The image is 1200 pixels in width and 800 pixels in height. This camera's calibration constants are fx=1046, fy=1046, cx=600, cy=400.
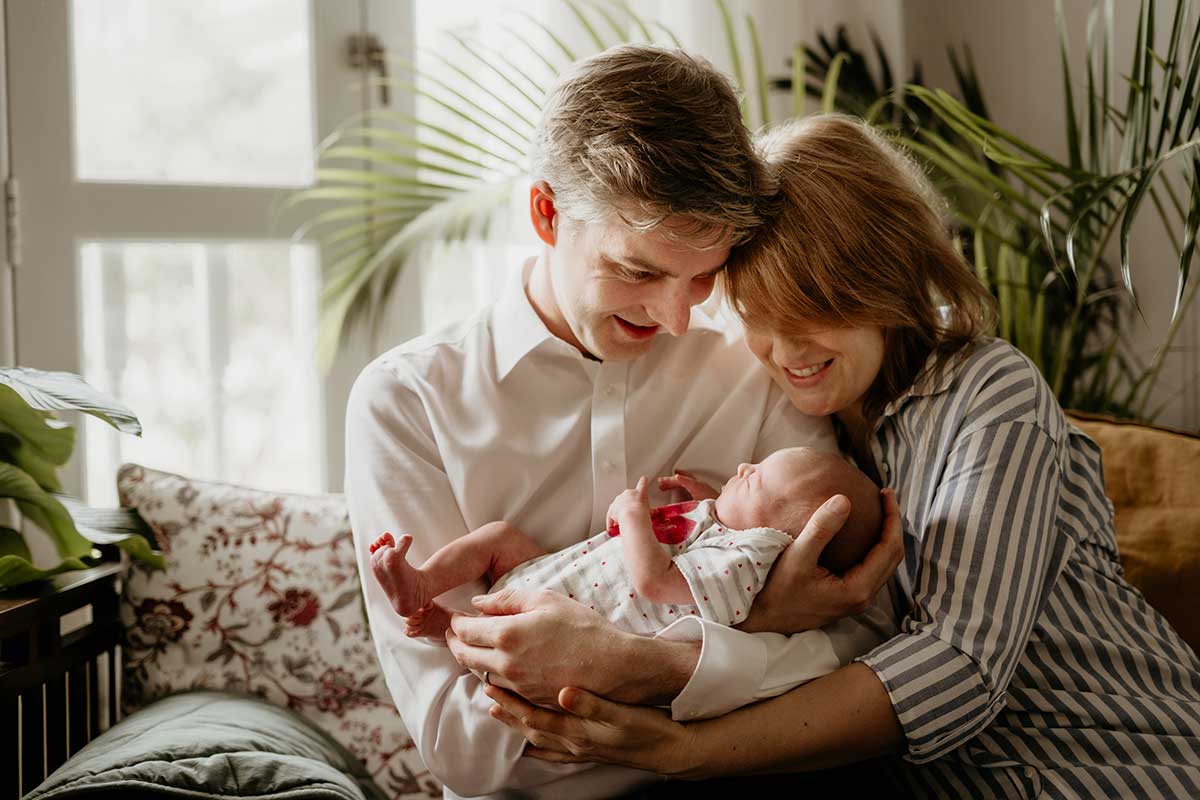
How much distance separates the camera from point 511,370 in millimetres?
1561

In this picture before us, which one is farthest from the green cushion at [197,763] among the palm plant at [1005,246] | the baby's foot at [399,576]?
the palm plant at [1005,246]

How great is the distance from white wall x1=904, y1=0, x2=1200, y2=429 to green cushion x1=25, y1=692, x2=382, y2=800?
190 centimetres

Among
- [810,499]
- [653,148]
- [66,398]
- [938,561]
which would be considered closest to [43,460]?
[66,398]

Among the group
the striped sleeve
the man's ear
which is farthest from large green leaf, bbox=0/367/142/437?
the striped sleeve

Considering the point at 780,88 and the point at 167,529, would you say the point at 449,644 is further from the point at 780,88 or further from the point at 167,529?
the point at 780,88

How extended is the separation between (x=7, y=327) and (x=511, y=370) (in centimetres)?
127

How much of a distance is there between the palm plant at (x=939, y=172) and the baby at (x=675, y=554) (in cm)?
81

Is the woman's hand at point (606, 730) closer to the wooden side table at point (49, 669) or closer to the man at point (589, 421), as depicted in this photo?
the man at point (589, 421)

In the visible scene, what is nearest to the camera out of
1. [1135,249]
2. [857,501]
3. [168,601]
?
[857,501]

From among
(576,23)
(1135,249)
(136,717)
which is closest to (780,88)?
(576,23)

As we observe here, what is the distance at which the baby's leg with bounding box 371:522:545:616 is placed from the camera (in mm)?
1310

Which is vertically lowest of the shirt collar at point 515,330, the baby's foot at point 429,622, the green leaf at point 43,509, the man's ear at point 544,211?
the baby's foot at point 429,622

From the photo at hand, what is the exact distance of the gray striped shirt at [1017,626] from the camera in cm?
128

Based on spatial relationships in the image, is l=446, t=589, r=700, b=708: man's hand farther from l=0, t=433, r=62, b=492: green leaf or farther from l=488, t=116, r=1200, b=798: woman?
l=0, t=433, r=62, b=492: green leaf
